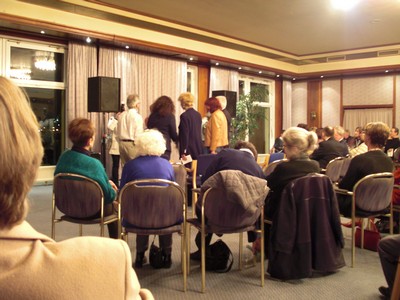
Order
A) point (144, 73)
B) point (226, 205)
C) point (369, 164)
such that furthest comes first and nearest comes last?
point (144, 73) < point (369, 164) < point (226, 205)

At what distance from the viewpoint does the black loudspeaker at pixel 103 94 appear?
286 inches

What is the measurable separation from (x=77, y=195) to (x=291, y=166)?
1697 mm

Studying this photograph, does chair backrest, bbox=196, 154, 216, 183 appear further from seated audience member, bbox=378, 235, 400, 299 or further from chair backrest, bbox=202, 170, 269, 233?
seated audience member, bbox=378, 235, 400, 299

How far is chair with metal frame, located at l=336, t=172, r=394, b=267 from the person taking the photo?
364 cm

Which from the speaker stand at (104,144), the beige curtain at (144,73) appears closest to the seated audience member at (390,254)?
the speaker stand at (104,144)

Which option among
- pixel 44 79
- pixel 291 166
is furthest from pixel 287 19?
pixel 291 166

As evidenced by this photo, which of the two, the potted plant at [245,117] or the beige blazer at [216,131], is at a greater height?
the potted plant at [245,117]

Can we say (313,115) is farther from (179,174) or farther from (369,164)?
(179,174)

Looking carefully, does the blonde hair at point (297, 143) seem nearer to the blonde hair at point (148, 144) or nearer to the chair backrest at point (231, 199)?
the chair backrest at point (231, 199)

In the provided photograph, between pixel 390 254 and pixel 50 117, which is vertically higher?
pixel 50 117

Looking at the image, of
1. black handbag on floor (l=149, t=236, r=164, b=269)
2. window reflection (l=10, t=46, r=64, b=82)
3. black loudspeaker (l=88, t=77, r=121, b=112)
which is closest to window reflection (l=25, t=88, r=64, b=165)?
window reflection (l=10, t=46, r=64, b=82)

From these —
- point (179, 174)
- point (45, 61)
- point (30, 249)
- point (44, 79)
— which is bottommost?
point (179, 174)

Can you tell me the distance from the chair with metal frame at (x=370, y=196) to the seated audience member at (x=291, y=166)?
610mm

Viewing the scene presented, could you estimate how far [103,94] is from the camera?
7312 mm
